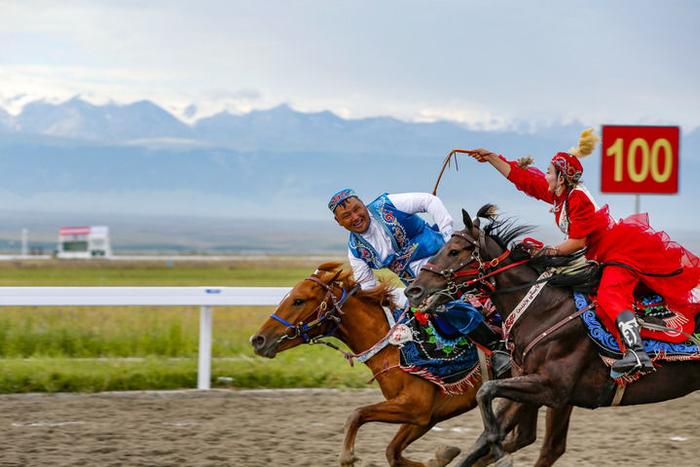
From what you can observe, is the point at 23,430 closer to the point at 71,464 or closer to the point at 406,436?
the point at 71,464

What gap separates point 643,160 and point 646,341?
7.66 metres

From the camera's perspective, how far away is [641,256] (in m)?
6.57

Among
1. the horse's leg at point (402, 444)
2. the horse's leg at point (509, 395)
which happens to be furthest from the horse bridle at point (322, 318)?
the horse's leg at point (509, 395)

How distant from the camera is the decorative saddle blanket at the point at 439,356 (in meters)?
6.98

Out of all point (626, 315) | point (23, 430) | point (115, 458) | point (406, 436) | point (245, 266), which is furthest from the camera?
point (245, 266)

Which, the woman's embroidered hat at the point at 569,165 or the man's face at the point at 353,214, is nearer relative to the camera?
the woman's embroidered hat at the point at 569,165

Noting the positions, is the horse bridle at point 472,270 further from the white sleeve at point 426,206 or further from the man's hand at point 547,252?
the white sleeve at point 426,206

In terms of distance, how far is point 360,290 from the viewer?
7.26 m

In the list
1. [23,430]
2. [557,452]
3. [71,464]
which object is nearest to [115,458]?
[71,464]

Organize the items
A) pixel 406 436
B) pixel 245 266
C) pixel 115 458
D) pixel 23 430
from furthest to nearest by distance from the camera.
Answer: pixel 245 266 < pixel 23 430 < pixel 115 458 < pixel 406 436

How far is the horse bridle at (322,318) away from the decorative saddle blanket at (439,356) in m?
0.43

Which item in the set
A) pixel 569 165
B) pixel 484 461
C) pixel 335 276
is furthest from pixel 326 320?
pixel 569 165

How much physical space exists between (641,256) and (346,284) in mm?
1977

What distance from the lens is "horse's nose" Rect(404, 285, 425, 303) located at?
6.34 metres
